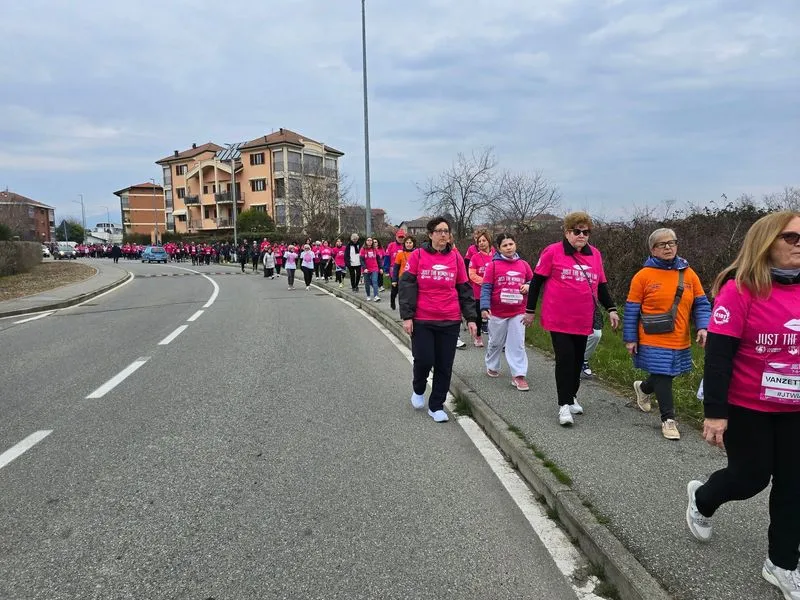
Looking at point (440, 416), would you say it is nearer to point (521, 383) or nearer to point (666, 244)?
point (521, 383)

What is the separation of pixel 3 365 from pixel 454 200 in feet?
81.4

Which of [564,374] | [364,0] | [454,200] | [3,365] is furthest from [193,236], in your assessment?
[564,374]

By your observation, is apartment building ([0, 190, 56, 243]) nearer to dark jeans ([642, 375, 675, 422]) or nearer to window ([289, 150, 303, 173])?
window ([289, 150, 303, 173])

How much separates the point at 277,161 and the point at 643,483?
76483 millimetres

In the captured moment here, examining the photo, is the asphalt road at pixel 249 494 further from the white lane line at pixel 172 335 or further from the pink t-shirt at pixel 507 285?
the white lane line at pixel 172 335

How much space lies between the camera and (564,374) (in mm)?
5070

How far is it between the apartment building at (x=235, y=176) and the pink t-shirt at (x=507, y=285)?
5852cm

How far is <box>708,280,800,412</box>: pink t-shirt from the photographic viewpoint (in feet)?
8.30

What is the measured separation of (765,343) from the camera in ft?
8.45

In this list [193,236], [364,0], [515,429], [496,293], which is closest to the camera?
[515,429]

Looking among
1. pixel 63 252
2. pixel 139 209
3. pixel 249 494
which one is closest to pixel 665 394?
pixel 249 494

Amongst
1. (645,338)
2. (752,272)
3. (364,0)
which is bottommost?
(645,338)

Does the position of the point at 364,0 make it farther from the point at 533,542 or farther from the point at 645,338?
the point at 533,542

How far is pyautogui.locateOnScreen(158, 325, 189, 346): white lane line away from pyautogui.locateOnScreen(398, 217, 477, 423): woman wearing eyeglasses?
19.5 feet
